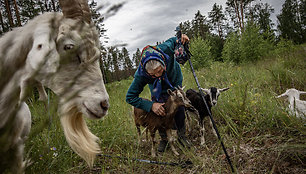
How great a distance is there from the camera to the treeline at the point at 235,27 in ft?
36.1

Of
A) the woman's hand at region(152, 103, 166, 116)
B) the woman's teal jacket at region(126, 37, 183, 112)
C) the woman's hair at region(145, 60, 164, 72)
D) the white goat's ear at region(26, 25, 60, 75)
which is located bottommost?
the woman's hand at region(152, 103, 166, 116)

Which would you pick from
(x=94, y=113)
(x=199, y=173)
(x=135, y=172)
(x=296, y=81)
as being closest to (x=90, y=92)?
(x=94, y=113)

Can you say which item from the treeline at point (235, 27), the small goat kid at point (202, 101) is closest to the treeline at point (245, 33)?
the treeline at point (235, 27)

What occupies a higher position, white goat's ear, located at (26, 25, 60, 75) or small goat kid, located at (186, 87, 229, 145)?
white goat's ear, located at (26, 25, 60, 75)

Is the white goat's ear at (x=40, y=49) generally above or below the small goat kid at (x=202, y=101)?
above

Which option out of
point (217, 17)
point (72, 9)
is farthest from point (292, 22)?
point (72, 9)

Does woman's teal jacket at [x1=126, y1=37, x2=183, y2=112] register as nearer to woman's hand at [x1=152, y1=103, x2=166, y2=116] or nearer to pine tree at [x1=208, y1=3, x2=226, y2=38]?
woman's hand at [x1=152, y1=103, x2=166, y2=116]

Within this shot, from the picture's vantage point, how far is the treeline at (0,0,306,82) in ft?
36.1

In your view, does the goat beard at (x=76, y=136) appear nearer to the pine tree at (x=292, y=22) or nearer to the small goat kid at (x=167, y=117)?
the small goat kid at (x=167, y=117)

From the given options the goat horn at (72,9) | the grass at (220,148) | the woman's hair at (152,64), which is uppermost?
the goat horn at (72,9)

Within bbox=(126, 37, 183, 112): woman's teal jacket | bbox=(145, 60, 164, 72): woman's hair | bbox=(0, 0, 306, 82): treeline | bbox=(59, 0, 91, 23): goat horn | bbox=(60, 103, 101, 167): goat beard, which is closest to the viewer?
bbox=(60, 103, 101, 167): goat beard

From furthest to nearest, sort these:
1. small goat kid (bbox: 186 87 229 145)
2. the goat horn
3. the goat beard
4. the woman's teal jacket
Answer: small goat kid (bbox: 186 87 229 145), the woman's teal jacket, the goat horn, the goat beard

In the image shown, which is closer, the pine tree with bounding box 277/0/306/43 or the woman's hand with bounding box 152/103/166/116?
the woman's hand with bounding box 152/103/166/116

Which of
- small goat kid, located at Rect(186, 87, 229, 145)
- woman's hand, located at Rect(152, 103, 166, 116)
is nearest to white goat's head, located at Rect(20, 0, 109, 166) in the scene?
woman's hand, located at Rect(152, 103, 166, 116)
